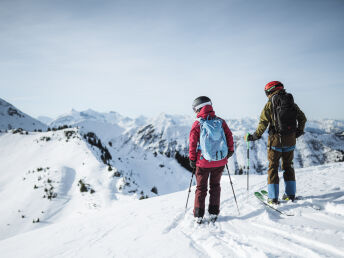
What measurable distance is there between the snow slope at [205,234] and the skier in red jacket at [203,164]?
0.37m

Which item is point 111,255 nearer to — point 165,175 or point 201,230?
point 201,230

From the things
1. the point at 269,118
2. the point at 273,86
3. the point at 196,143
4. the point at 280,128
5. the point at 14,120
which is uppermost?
the point at 14,120

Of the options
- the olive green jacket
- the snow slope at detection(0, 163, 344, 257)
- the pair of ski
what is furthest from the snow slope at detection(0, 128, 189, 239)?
the olive green jacket

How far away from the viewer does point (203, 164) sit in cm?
421

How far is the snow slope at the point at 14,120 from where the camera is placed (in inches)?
2596

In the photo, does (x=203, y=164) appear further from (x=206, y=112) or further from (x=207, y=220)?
(x=207, y=220)

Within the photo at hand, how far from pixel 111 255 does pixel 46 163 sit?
17.7 m

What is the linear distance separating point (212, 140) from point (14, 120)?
90378mm

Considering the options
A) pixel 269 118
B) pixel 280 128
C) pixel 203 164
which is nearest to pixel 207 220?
pixel 203 164

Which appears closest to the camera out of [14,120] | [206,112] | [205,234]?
[205,234]

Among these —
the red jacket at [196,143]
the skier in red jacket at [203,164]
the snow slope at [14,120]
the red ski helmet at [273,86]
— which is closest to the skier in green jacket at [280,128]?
the red ski helmet at [273,86]

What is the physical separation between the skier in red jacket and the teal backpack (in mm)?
122

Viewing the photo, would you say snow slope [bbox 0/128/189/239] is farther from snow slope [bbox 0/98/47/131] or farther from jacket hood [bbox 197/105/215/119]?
snow slope [bbox 0/98/47/131]

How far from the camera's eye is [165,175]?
2422 centimetres
